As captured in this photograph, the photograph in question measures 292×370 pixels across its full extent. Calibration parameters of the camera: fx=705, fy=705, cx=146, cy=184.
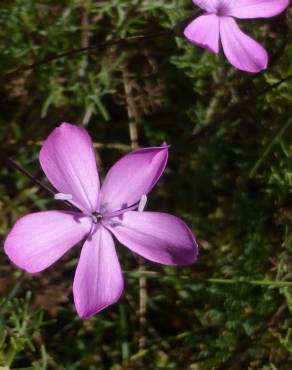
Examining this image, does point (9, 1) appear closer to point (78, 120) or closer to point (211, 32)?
point (78, 120)

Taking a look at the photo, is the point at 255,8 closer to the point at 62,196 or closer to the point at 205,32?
the point at 205,32

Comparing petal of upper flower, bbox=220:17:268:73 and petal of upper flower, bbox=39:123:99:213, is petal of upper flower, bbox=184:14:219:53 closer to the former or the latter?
petal of upper flower, bbox=220:17:268:73

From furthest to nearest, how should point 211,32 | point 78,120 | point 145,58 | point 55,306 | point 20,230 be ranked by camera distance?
point 145,58
point 78,120
point 55,306
point 211,32
point 20,230

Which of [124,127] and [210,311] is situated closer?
[210,311]

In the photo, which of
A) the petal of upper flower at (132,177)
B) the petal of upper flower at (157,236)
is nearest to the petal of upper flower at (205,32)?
the petal of upper flower at (132,177)

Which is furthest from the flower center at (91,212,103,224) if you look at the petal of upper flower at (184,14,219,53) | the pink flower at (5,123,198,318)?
the petal of upper flower at (184,14,219,53)

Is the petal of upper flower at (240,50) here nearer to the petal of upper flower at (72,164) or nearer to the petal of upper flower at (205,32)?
the petal of upper flower at (205,32)

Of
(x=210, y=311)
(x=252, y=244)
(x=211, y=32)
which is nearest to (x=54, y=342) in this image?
(x=210, y=311)
